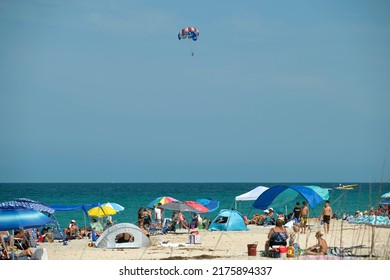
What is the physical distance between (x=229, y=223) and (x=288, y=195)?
6.73ft

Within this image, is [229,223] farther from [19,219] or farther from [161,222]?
[19,219]

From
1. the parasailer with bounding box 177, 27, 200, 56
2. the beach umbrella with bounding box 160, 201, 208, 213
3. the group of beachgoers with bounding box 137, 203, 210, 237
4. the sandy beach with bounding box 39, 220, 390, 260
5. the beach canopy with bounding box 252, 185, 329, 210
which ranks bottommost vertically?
the sandy beach with bounding box 39, 220, 390, 260

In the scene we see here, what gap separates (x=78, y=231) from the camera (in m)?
18.5

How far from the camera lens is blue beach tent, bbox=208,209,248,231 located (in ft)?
62.1

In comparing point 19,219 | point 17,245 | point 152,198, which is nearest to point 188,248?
point 17,245

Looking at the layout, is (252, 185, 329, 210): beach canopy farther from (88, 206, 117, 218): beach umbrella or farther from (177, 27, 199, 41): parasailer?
(177, 27, 199, 41): parasailer

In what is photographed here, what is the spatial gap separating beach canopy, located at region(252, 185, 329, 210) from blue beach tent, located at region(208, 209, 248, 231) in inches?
57.2


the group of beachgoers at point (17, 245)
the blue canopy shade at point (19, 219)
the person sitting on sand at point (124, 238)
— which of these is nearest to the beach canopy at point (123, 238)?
the person sitting on sand at point (124, 238)

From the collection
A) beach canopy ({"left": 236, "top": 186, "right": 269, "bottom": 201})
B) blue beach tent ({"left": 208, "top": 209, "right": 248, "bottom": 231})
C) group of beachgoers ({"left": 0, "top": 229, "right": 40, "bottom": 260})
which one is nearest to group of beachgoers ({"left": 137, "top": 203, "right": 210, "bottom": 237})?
blue beach tent ({"left": 208, "top": 209, "right": 248, "bottom": 231})

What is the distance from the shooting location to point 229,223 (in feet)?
62.4

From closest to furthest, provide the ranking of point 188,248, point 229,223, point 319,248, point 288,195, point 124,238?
point 319,248 < point 188,248 < point 124,238 < point 288,195 < point 229,223
